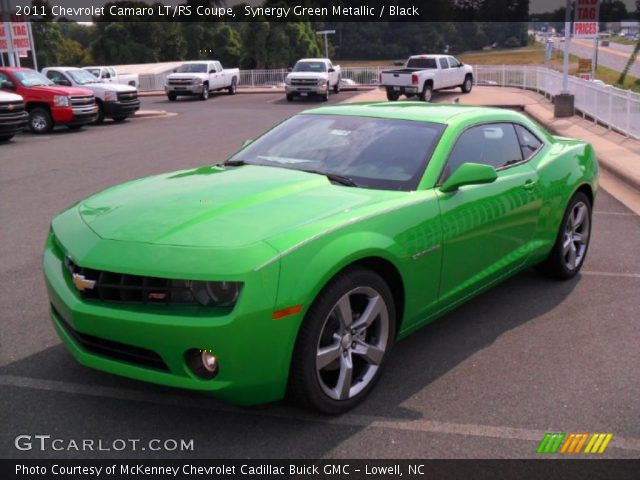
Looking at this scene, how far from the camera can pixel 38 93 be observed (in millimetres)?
19312

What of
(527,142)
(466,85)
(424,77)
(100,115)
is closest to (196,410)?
(527,142)

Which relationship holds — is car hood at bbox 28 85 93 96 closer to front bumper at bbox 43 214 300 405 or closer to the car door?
the car door

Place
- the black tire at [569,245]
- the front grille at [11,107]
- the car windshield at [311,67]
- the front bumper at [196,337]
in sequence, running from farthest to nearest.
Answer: the car windshield at [311,67]
the front grille at [11,107]
the black tire at [569,245]
the front bumper at [196,337]

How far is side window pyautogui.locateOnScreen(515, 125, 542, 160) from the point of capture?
536 centimetres

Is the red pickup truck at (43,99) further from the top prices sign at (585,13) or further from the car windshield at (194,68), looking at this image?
the car windshield at (194,68)

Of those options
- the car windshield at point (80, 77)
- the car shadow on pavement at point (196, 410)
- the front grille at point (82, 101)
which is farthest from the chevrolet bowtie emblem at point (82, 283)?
the car windshield at point (80, 77)

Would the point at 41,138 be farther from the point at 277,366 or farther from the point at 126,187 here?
the point at 277,366

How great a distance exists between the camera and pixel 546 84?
2831 cm

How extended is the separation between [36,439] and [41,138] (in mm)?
16830

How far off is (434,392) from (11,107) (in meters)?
16.0

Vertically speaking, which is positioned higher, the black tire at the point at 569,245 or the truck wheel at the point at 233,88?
the black tire at the point at 569,245

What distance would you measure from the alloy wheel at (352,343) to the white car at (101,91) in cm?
2030

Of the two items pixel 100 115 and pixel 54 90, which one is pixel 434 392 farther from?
pixel 100 115

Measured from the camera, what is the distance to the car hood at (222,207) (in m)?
3.40
